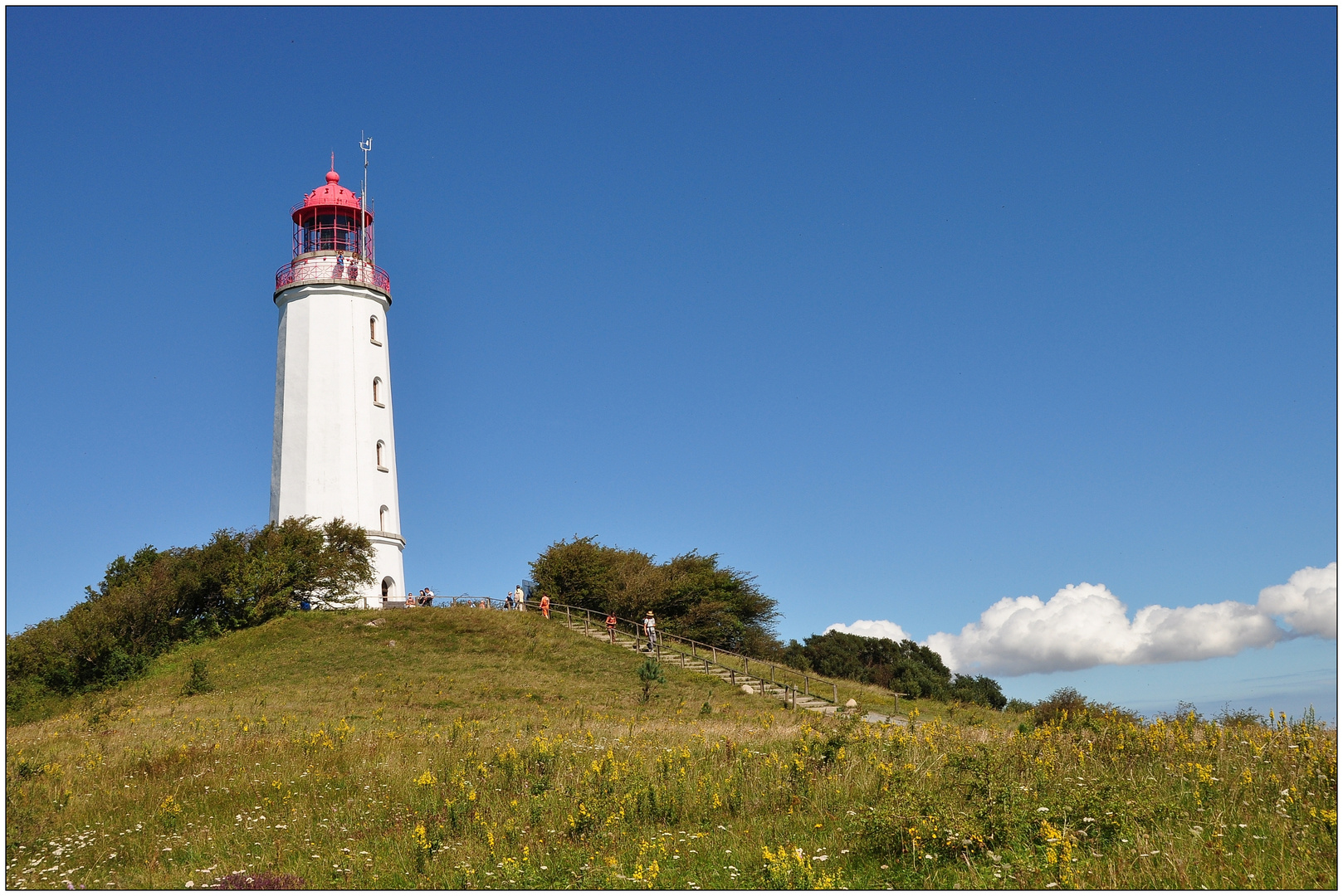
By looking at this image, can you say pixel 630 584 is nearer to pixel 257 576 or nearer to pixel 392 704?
pixel 257 576

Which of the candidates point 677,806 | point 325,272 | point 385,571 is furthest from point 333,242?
point 677,806

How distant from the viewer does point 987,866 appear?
28.2 feet

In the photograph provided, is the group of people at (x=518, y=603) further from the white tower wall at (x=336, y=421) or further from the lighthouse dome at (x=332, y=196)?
the lighthouse dome at (x=332, y=196)

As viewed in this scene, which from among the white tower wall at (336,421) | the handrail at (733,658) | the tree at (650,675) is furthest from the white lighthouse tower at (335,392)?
the tree at (650,675)

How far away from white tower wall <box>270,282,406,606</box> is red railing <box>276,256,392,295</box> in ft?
1.06

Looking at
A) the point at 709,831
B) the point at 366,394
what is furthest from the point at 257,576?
the point at 709,831

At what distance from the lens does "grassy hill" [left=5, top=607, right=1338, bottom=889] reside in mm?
8750

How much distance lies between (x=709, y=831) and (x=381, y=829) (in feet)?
12.0

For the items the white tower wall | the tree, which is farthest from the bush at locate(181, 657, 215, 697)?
the tree

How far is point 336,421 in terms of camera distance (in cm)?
4297

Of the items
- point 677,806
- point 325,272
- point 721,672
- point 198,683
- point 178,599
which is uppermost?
point 325,272

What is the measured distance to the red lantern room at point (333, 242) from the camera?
45.2 m

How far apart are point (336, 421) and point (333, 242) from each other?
8.70m

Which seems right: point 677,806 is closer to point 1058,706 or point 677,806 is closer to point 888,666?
point 1058,706
